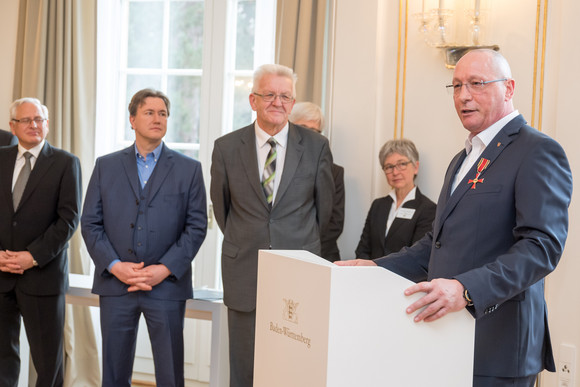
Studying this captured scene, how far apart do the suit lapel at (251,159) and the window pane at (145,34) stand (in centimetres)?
236

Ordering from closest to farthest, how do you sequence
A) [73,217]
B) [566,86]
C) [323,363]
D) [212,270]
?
[323,363] → [566,86] → [73,217] → [212,270]

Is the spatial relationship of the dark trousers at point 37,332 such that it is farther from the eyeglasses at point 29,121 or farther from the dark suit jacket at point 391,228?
the dark suit jacket at point 391,228

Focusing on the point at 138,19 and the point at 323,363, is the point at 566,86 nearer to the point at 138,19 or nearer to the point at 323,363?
the point at 323,363

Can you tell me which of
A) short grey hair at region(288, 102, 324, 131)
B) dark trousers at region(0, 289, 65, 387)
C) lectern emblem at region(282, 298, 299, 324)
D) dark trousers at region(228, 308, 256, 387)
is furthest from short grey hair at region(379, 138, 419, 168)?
lectern emblem at region(282, 298, 299, 324)

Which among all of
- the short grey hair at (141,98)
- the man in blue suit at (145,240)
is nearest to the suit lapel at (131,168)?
the man in blue suit at (145,240)

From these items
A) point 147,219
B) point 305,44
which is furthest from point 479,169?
point 305,44

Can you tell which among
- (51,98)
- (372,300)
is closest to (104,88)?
(51,98)

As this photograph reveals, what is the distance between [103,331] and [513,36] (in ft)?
9.18

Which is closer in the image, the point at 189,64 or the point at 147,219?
the point at 147,219

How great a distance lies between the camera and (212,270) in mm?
5328

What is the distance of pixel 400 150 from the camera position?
159 inches

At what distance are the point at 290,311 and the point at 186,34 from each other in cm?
424

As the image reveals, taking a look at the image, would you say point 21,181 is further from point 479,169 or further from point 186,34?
point 479,169

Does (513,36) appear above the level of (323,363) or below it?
above
